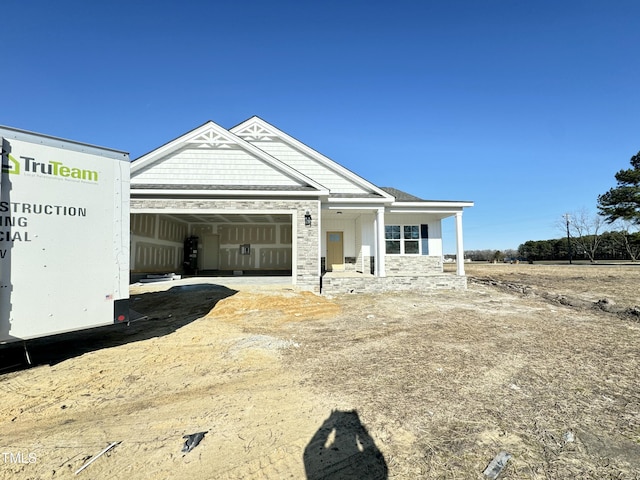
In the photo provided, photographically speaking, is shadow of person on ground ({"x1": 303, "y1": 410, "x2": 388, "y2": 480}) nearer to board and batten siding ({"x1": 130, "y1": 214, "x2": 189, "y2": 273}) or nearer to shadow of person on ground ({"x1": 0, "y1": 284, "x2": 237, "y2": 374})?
shadow of person on ground ({"x1": 0, "y1": 284, "x2": 237, "y2": 374})

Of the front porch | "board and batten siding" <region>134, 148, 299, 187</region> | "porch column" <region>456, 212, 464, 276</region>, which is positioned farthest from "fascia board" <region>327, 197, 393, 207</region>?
"porch column" <region>456, 212, 464, 276</region>

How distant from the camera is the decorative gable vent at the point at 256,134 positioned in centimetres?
1443

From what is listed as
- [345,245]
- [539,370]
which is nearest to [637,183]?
[345,245]

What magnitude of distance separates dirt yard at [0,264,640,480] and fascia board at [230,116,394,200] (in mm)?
7842

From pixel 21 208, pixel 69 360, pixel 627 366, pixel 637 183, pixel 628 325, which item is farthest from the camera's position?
pixel 637 183

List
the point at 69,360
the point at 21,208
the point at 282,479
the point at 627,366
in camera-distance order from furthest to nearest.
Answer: the point at 69,360, the point at 627,366, the point at 21,208, the point at 282,479

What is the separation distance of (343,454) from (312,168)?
493 inches

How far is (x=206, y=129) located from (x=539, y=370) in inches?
496

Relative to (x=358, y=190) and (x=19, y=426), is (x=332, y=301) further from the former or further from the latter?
(x=19, y=426)

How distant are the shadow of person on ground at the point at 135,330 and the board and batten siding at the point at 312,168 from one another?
646 centimetres

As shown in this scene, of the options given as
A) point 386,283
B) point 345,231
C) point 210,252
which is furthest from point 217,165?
point 386,283

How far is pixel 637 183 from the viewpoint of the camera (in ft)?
96.1

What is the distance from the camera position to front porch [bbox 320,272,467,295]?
11.6 metres

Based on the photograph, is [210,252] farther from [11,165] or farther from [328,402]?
[328,402]
